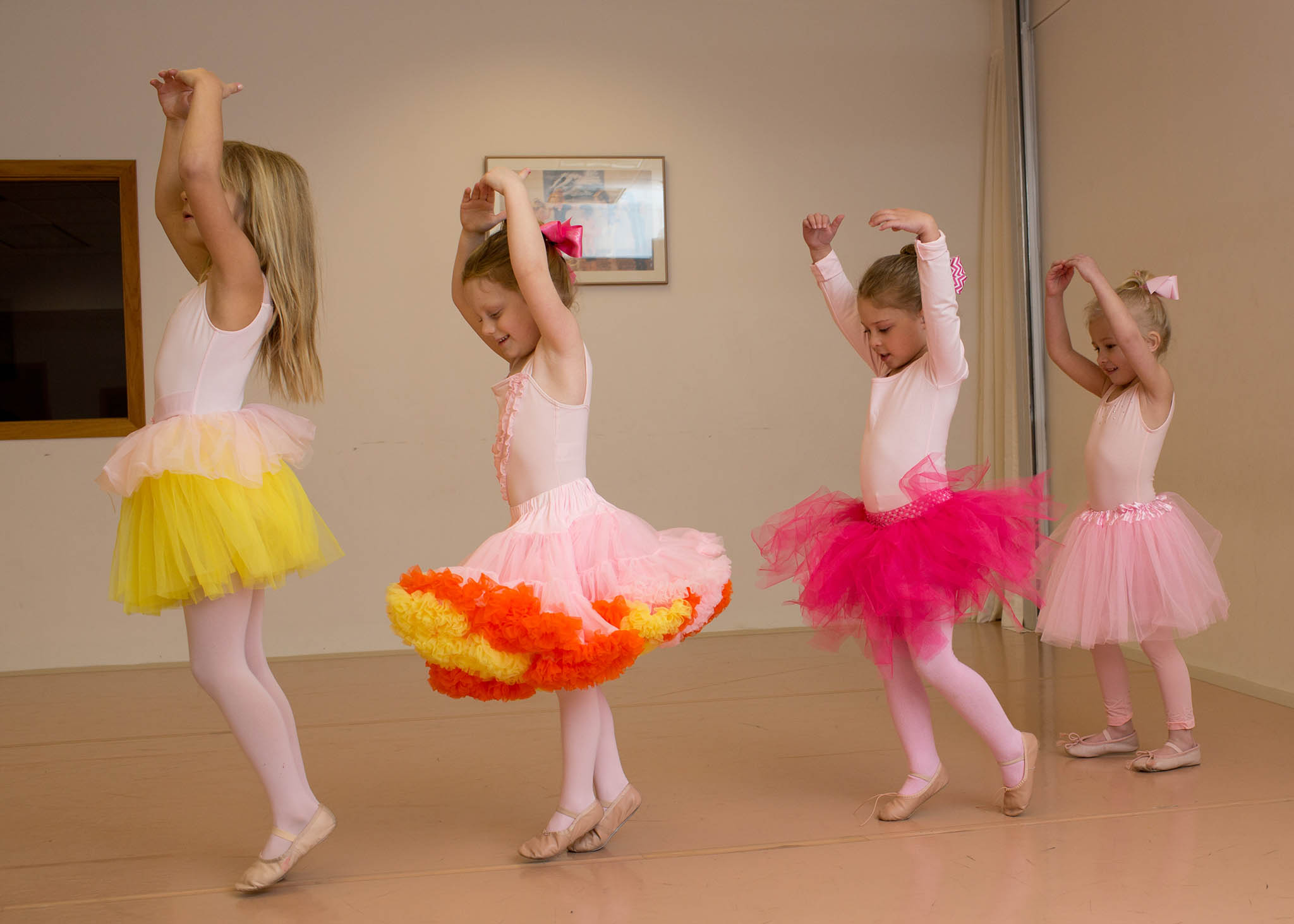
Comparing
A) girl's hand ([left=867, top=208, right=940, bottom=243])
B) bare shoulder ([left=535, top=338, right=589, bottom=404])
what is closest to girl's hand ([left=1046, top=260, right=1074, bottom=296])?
girl's hand ([left=867, top=208, right=940, bottom=243])

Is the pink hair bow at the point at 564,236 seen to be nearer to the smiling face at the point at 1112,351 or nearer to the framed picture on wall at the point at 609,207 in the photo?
the smiling face at the point at 1112,351

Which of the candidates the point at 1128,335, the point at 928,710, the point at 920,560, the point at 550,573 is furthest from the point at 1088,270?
the point at 550,573

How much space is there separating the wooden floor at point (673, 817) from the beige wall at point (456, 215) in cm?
87

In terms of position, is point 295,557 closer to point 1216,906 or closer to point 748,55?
point 1216,906

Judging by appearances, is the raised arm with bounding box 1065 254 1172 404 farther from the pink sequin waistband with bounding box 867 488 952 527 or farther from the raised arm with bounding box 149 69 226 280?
the raised arm with bounding box 149 69 226 280

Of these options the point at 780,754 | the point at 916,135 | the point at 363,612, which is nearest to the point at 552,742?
the point at 780,754

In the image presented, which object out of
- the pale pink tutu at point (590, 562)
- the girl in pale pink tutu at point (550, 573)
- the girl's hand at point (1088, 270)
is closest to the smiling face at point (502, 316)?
the girl in pale pink tutu at point (550, 573)

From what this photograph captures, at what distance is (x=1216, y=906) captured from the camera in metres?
1.67

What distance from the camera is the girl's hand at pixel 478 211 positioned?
2.12 meters

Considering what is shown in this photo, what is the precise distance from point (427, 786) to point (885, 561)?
3.88 feet

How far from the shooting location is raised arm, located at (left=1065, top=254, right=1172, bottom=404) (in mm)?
2402

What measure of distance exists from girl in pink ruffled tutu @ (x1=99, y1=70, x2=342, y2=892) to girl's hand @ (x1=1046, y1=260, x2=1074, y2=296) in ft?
5.73

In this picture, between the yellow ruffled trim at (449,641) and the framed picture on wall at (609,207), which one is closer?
the yellow ruffled trim at (449,641)

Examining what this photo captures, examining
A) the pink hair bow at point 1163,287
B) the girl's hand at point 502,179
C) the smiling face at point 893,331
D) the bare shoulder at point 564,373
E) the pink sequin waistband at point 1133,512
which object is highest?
the girl's hand at point 502,179
